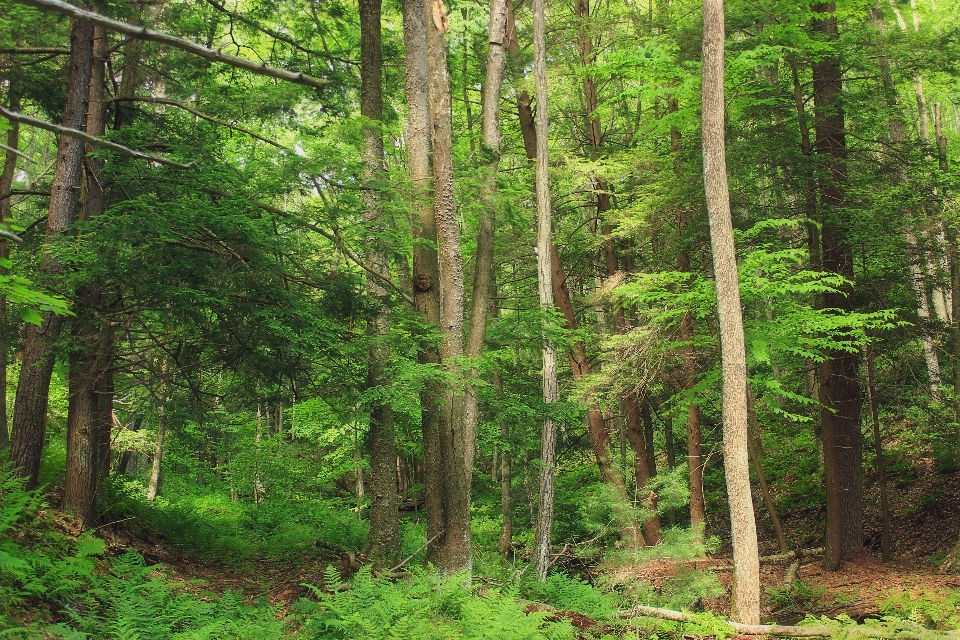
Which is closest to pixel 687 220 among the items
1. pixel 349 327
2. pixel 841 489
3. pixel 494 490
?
pixel 841 489

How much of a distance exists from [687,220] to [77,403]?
1033 cm

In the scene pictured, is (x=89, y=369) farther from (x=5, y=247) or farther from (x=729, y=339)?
(x=729, y=339)

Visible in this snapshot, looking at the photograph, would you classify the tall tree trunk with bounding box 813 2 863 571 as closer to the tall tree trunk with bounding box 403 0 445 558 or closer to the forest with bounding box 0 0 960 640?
the forest with bounding box 0 0 960 640

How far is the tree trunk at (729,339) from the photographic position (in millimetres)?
8320

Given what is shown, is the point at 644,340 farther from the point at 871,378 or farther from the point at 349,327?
the point at 349,327

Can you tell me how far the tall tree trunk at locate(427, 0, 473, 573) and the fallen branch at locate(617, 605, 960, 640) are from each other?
215cm

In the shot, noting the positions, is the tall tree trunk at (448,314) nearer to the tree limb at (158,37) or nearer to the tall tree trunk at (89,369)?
the tall tree trunk at (89,369)

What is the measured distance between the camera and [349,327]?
8.92 metres

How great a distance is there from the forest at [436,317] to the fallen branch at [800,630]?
0.05 metres

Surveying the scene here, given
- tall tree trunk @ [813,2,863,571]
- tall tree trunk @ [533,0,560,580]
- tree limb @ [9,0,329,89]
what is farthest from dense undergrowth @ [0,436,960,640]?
tree limb @ [9,0,329,89]

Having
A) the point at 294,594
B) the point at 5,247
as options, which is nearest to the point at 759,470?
the point at 294,594

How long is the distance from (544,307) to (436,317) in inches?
67.4

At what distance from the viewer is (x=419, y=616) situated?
5.75 metres

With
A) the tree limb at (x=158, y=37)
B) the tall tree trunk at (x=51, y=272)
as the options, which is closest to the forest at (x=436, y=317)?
the tall tree trunk at (x=51, y=272)
